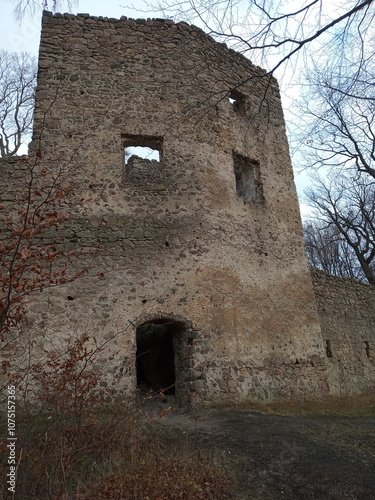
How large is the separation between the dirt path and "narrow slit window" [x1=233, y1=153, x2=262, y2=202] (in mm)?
4843

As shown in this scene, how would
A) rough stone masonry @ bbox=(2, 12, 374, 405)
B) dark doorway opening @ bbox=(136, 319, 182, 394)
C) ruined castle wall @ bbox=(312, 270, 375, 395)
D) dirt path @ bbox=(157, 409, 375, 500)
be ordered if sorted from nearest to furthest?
dirt path @ bbox=(157, 409, 375, 500), rough stone masonry @ bbox=(2, 12, 374, 405), dark doorway opening @ bbox=(136, 319, 182, 394), ruined castle wall @ bbox=(312, 270, 375, 395)

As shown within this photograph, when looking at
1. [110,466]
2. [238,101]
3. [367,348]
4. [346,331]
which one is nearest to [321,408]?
[346,331]

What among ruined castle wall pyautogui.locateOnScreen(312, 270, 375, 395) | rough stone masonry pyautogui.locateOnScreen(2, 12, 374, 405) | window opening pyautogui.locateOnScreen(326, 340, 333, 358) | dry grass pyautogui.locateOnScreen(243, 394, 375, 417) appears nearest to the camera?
rough stone masonry pyautogui.locateOnScreen(2, 12, 374, 405)

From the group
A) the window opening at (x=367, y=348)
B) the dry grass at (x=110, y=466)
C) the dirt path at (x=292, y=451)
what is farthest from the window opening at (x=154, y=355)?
the window opening at (x=367, y=348)

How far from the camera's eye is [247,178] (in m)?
9.15

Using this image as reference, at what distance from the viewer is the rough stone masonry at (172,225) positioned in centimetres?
646

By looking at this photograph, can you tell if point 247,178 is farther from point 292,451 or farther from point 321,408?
point 292,451

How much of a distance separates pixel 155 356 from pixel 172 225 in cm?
323

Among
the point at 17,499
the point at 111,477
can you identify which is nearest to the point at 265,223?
the point at 111,477

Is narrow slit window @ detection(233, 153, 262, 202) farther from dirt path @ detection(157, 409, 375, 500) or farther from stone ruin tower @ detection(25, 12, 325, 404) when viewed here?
dirt path @ detection(157, 409, 375, 500)

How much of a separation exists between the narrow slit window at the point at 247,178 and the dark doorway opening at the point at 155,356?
366 cm

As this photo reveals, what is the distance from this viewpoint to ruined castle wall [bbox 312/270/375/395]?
10242 mm

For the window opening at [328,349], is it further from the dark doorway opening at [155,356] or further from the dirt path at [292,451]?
the dark doorway opening at [155,356]

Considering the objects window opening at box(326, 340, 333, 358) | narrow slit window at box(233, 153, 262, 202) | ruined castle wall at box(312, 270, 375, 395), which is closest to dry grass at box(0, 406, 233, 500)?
narrow slit window at box(233, 153, 262, 202)
